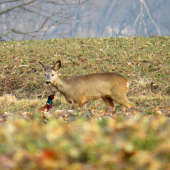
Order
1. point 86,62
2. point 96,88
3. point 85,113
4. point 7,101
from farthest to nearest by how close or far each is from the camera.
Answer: point 86,62 < point 7,101 < point 96,88 < point 85,113

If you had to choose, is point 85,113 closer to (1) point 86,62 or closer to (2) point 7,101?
(2) point 7,101

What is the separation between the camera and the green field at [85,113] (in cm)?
206

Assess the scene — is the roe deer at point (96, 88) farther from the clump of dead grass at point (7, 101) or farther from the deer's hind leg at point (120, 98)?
the clump of dead grass at point (7, 101)

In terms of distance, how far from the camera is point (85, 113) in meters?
7.38

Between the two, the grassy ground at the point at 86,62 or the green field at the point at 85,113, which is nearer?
the green field at the point at 85,113

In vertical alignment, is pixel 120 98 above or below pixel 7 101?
above

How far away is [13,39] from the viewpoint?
18641 mm

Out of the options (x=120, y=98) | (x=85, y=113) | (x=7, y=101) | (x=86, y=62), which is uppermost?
(x=86, y=62)

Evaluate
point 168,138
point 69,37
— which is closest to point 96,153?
point 168,138

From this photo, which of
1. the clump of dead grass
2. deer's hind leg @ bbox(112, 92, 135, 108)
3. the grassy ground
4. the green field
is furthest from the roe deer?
the clump of dead grass

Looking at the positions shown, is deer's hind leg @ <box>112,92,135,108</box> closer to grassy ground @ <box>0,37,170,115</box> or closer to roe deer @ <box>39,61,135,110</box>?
roe deer @ <box>39,61,135,110</box>

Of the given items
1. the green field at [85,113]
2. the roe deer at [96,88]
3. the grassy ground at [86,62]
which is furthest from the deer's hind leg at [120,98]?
the grassy ground at [86,62]

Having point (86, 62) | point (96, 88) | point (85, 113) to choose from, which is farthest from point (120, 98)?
point (86, 62)

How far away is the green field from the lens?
2.06 meters
